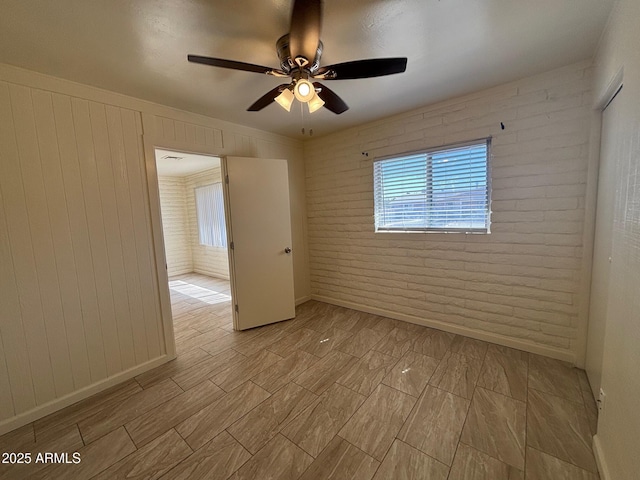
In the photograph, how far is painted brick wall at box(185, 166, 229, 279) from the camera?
557cm

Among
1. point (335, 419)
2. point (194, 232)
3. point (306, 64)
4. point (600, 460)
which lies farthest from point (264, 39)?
point (194, 232)

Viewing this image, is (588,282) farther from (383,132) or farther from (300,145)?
(300,145)

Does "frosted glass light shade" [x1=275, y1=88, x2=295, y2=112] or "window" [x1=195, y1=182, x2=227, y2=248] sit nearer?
"frosted glass light shade" [x1=275, y1=88, x2=295, y2=112]

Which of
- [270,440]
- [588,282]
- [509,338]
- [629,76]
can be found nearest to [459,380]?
[509,338]

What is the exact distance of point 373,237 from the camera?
10.5 feet

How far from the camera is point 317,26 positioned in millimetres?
1165

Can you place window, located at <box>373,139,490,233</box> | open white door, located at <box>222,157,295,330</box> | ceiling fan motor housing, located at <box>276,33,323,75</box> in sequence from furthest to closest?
open white door, located at <box>222,157,295,330</box>
window, located at <box>373,139,490,233</box>
ceiling fan motor housing, located at <box>276,33,323,75</box>

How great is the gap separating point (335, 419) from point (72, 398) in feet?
6.71

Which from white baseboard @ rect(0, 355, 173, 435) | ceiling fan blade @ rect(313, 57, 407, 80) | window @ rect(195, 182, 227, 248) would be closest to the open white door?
white baseboard @ rect(0, 355, 173, 435)

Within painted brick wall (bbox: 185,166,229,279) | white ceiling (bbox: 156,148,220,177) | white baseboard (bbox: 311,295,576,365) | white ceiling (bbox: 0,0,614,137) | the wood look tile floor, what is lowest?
the wood look tile floor

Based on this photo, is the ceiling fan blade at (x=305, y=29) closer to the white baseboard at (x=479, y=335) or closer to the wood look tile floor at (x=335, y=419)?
the wood look tile floor at (x=335, y=419)

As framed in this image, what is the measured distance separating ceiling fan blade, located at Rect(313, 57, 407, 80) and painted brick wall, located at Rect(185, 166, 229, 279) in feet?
14.6

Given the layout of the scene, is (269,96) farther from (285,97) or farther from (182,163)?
(182,163)

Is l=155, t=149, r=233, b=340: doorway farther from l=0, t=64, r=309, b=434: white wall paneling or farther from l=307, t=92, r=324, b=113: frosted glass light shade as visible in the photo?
l=307, t=92, r=324, b=113: frosted glass light shade
